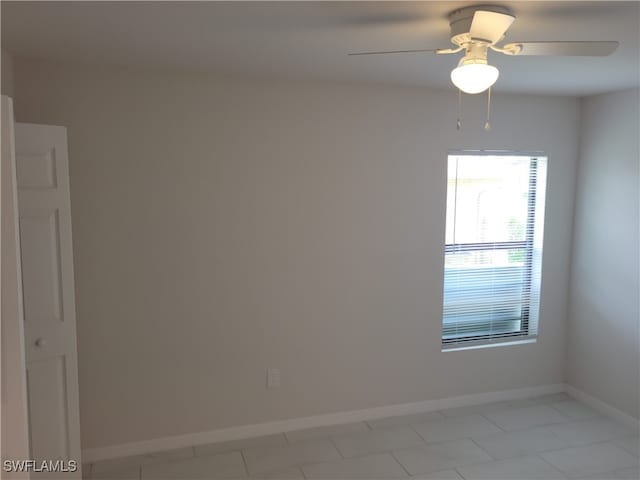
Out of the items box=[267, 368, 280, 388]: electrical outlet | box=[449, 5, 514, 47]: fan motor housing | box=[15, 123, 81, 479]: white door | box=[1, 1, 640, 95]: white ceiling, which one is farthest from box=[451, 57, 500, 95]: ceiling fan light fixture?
box=[267, 368, 280, 388]: electrical outlet

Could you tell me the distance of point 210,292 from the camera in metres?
3.54

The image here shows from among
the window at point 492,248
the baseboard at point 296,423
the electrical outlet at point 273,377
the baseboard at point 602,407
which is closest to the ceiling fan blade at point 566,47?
the window at point 492,248

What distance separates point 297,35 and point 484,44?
826 mm

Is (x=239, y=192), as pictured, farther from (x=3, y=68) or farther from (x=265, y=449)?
(x=265, y=449)

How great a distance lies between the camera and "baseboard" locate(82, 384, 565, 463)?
11.3 feet

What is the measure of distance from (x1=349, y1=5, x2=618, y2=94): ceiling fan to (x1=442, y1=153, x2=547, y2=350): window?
75.7 inches

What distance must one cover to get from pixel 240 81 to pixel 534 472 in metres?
3.00

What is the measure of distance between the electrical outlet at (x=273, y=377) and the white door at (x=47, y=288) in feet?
4.13

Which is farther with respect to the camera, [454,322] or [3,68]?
[454,322]

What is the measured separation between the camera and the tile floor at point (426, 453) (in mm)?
3260

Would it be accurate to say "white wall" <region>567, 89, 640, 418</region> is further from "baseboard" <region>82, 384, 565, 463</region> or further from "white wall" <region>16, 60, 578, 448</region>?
"baseboard" <region>82, 384, 565, 463</region>

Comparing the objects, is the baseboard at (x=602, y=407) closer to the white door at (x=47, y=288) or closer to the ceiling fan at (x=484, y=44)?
the ceiling fan at (x=484, y=44)

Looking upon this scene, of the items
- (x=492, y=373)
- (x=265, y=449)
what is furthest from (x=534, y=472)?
(x=265, y=449)

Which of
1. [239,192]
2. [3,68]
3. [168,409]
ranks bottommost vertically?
[168,409]
